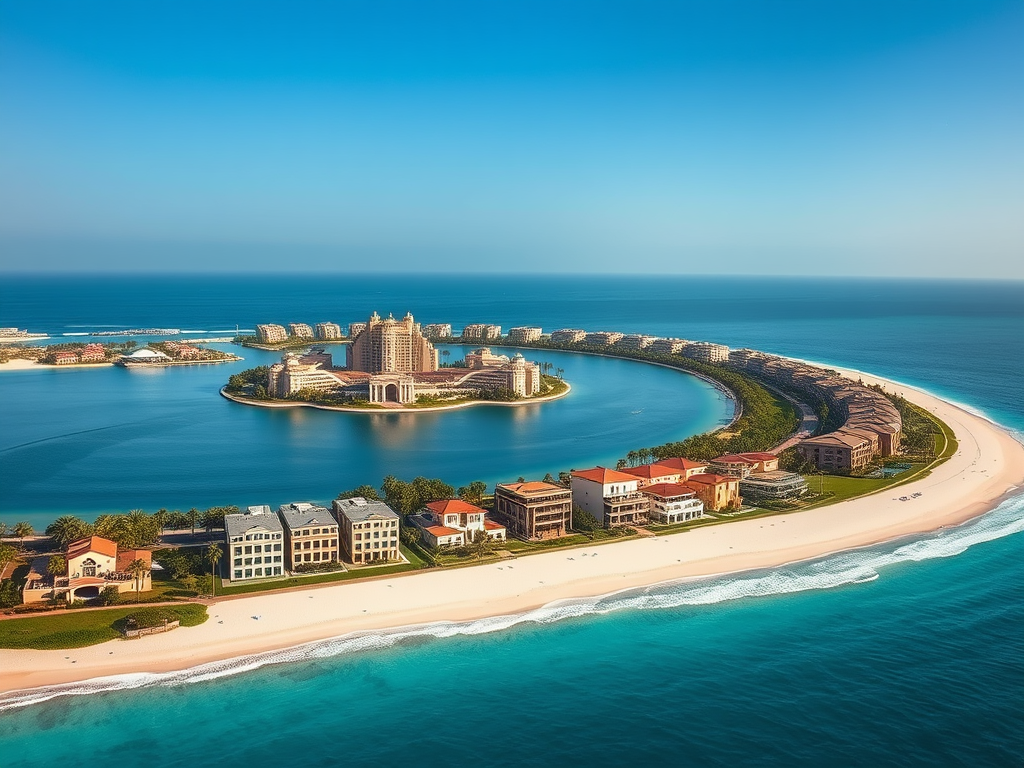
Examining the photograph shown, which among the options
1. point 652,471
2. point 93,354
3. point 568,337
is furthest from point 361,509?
point 568,337

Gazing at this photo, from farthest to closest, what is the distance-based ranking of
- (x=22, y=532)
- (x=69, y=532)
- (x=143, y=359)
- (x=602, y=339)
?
(x=602, y=339)
(x=143, y=359)
(x=22, y=532)
(x=69, y=532)

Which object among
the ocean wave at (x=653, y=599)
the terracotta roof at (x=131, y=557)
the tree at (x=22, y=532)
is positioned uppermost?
the terracotta roof at (x=131, y=557)

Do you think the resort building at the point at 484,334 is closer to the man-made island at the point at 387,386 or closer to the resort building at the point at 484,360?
the resort building at the point at 484,360

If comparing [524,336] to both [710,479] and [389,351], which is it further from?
[710,479]

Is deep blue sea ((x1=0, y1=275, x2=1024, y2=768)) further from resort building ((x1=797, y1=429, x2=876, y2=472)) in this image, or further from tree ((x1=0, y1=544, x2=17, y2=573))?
resort building ((x1=797, y1=429, x2=876, y2=472))

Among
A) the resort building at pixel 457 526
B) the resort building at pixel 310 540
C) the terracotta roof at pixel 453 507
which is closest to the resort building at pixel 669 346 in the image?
the terracotta roof at pixel 453 507

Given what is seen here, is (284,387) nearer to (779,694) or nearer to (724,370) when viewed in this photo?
(724,370)

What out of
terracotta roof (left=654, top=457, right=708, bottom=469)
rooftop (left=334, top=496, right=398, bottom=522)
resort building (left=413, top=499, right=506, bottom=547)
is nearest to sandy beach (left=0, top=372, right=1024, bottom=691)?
resort building (left=413, top=499, right=506, bottom=547)
